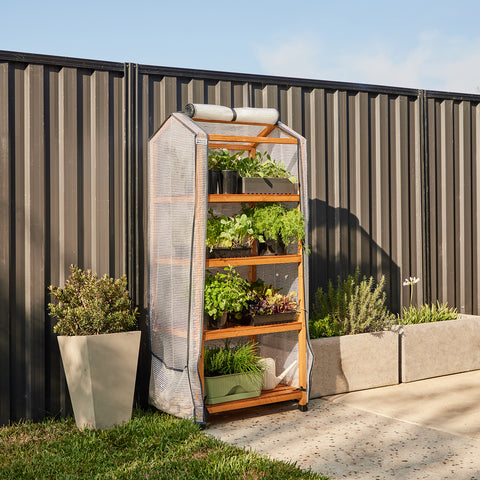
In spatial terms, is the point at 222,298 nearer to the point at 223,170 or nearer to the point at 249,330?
the point at 249,330

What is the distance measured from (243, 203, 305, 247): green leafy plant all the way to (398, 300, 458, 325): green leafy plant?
5.53ft

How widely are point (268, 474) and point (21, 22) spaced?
492 centimetres

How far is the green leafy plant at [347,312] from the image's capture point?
4766mm

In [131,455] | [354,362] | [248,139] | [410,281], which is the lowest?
[131,455]

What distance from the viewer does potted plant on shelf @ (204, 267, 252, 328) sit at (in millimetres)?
3834

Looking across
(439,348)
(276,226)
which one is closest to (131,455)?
(276,226)

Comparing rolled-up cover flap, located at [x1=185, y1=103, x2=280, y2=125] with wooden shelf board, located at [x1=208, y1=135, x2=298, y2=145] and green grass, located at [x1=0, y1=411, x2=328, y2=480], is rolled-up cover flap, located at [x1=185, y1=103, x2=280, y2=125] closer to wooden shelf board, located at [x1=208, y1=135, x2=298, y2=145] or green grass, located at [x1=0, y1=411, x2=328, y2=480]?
wooden shelf board, located at [x1=208, y1=135, x2=298, y2=145]

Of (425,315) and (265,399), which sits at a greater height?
(425,315)

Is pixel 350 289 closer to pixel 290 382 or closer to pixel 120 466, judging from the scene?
pixel 290 382

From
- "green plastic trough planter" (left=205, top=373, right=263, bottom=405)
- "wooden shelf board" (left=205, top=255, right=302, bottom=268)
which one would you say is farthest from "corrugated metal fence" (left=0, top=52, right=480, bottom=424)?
"wooden shelf board" (left=205, top=255, right=302, bottom=268)

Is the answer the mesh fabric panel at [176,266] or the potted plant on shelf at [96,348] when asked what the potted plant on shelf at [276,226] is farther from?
the potted plant on shelf at [96,348]

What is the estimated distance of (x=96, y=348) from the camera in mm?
3695

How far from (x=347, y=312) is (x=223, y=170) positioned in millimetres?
1678

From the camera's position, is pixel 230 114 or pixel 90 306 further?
pixel 230 114
